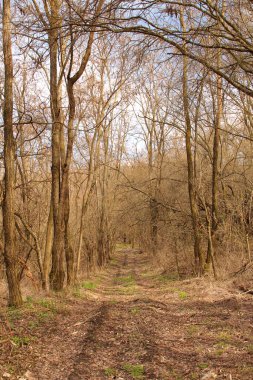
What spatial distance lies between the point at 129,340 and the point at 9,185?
3.77 metres

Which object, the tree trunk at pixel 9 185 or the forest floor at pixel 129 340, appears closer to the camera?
the forest floor at pixel 129 340

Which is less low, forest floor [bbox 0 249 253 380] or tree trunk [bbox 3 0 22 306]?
tree trunk [bbox 3 0 22 306]

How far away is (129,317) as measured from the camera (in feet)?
25.6

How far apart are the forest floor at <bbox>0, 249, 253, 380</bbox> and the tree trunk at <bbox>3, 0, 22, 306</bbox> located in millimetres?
571

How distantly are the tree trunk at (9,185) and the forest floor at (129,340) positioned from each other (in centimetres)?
57

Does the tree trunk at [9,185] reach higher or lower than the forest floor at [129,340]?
higher

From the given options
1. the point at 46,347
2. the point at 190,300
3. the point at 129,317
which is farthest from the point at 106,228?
the point at 46,347

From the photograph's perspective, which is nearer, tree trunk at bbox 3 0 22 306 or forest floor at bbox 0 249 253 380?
forest floor at bbox 0 249 253 380

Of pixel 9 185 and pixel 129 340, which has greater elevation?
pixel 9 185

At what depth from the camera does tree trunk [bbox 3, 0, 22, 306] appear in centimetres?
803

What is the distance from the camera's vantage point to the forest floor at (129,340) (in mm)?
4891

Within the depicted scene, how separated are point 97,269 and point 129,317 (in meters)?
14.8

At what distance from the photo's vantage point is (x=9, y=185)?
811 cm

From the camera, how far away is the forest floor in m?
4.89
